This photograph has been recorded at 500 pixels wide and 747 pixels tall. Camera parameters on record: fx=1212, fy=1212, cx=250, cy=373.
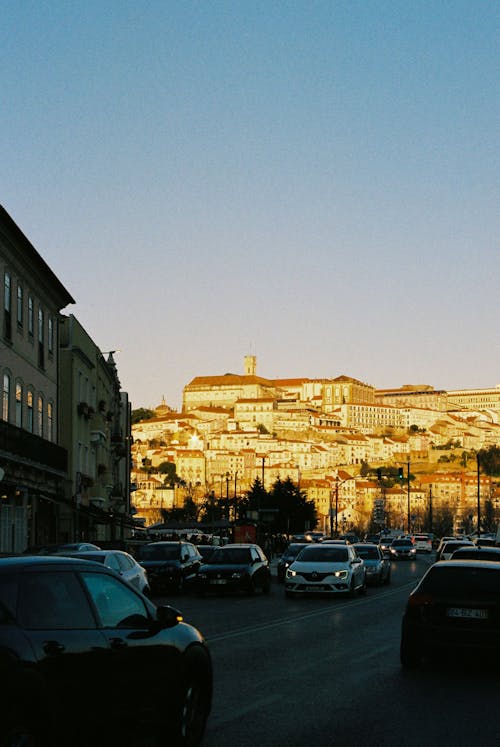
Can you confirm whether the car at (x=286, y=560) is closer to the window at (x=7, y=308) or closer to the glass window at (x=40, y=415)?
the glass window at (x=40, y=415)

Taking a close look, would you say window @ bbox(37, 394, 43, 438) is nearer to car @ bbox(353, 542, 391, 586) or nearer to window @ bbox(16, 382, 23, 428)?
window @ bbox(16, 382, 23, 428)

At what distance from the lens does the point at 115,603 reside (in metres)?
8.24

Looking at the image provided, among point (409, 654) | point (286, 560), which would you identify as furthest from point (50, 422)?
point (409, 654)

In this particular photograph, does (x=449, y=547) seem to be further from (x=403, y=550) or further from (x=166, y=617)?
(x=403, y=550)

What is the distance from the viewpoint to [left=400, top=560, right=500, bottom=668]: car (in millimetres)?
14305

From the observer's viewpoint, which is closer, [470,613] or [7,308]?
[470,613]

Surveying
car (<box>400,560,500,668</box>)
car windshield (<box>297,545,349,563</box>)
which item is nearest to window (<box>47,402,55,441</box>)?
car windshield (<box>297,545,349,563</box>)

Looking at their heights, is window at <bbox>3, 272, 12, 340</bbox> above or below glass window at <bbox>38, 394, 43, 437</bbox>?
above

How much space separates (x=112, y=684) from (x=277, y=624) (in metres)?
14.4

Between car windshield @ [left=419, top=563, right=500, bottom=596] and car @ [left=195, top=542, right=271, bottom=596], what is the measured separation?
60.2 feet

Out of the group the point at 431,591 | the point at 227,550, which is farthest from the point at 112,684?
the point at 227,550

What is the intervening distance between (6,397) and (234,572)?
11.6 metres

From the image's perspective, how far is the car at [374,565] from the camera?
37875 millimetres

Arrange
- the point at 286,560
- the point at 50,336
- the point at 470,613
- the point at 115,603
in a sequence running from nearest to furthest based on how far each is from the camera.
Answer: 1. the point at 115,603
2. the point at 470,613
3. the point at 286,560
4. the point at 50,336
